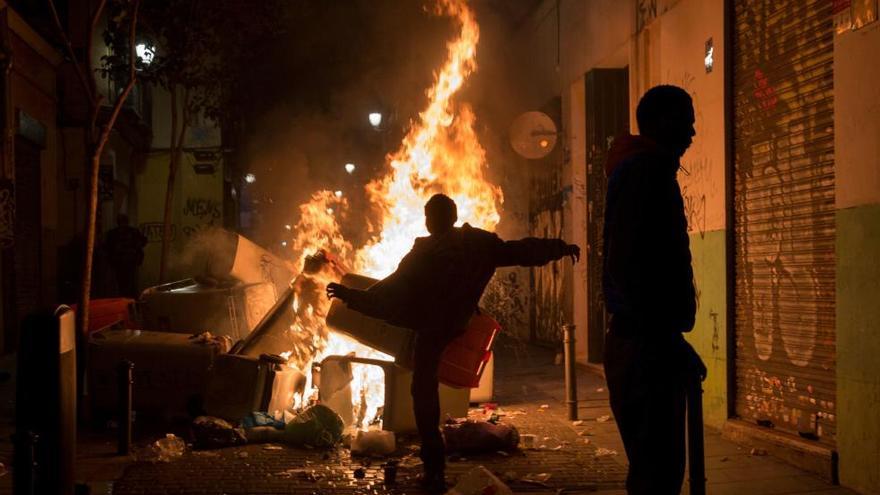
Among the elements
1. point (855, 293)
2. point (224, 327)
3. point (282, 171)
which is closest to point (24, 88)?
point (224, 327)

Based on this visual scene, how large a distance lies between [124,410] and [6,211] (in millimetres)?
6326

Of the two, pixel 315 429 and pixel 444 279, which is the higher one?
pixel 444 279

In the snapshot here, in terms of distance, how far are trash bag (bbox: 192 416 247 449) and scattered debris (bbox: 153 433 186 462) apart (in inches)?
5.7

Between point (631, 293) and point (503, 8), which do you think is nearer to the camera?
point (631, 293)

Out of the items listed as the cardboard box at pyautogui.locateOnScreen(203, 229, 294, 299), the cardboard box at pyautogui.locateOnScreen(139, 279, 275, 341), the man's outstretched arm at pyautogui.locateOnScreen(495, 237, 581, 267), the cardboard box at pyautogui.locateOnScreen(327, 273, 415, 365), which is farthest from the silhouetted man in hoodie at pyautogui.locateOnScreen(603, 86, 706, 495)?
the cardboard box at pyautogui.locateOnScreen(203, 229, 294, 299)

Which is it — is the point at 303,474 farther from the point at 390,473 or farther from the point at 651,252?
the point at 651,252

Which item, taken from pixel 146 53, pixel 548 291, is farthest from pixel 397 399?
pixel 146 53

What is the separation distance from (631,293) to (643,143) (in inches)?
24.8

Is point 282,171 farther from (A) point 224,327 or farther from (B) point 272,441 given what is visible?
(B) point 272,441

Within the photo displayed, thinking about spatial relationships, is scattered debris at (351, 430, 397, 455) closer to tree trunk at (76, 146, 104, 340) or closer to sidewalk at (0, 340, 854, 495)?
sidewalk at (0, 340, 854, 495)

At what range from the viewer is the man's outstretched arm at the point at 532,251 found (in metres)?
5.59

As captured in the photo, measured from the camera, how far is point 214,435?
275 inches

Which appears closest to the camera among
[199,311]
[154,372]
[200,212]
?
[154,372]

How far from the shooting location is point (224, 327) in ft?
31.6
